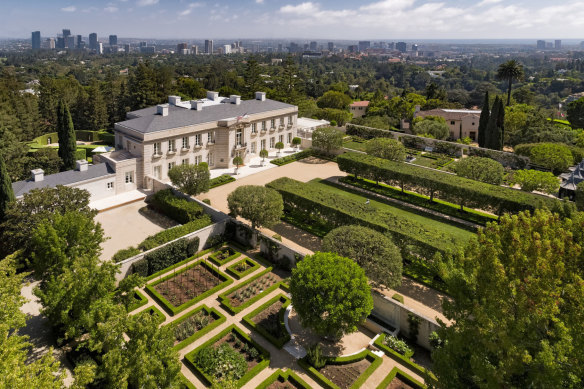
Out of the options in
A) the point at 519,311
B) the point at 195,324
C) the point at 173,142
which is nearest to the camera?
the point at 519,311

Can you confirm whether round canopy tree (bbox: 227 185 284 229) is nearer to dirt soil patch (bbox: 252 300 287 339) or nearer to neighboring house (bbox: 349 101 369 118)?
dirt soil patch (bbox: 252 300 287 339)

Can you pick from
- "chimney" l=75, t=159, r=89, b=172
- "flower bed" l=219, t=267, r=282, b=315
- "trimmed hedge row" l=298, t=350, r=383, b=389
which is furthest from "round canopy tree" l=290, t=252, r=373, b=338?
"chimney" l=75, t=159, r=89, b=172

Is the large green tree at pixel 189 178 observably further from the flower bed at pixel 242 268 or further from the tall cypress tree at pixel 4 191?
the tall cypress tree at pixel 4 191

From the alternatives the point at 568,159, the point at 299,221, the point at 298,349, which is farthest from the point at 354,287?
the point at 568,159

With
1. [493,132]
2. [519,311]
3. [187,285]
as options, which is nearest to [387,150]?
[493,132]

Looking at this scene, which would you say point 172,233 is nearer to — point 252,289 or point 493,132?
point 252,289

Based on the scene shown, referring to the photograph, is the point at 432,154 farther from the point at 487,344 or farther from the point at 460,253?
the point at 487,344
